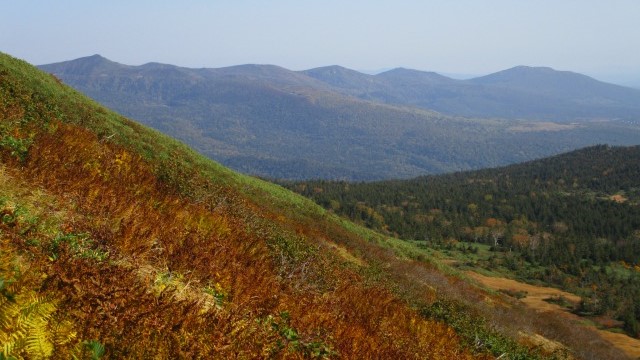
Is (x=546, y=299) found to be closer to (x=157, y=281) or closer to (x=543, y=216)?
(x=157, y=281)

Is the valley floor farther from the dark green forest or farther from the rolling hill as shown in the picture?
the rolling hill

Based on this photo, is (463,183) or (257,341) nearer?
(257,341)

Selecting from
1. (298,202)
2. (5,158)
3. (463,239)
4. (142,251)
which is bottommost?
(463,239)

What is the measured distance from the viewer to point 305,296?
8.12 m

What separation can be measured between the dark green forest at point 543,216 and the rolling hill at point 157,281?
161 ft

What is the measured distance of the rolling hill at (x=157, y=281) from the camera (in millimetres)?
4051

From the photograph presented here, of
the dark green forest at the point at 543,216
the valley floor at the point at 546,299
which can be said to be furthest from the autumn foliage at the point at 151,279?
the dark green forest at the point at 543,216

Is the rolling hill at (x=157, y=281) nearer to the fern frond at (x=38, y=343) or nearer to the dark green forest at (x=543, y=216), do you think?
the fern frond at (x=38, y=343)

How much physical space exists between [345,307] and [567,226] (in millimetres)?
120175

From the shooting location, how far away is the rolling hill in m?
4.05

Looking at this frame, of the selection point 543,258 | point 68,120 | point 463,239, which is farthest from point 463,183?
point 68,120

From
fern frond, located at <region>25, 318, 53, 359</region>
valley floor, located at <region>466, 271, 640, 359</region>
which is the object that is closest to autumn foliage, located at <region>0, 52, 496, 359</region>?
fern frond, located at <region>25, 318, 53, 359</region>

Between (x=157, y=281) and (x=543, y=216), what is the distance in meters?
133

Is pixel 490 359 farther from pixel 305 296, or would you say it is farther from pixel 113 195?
pixel 113 195
